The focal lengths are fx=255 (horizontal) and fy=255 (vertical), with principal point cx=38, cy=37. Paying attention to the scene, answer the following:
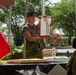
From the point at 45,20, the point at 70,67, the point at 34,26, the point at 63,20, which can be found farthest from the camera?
the point at 63,20

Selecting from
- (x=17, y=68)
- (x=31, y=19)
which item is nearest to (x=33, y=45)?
(x=31, y=19)

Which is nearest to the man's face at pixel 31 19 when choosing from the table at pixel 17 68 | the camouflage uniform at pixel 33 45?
the camouflage uniform at pixel 33 45

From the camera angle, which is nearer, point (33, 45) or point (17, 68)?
point (17, 68)

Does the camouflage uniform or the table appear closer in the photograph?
the table

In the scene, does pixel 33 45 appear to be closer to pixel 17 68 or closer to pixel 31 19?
pixel 31 19

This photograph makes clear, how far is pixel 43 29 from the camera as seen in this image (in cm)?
278

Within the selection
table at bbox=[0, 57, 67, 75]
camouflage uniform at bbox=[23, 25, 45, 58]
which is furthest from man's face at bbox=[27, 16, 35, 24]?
table at bbox=[0, 57, 67, 75]

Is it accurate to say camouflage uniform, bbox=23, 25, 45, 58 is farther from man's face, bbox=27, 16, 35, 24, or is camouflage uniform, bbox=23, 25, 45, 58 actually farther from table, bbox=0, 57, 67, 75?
table, bbox=0, 57, 67, 75

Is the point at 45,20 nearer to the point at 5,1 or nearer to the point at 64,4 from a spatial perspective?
the point at 5,1

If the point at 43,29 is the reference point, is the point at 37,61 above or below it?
below

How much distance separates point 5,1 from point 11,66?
819 millimetres

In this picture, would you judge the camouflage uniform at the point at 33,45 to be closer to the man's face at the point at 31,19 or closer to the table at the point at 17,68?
the man's face at the point at 31,19

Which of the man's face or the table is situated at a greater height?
the man's face

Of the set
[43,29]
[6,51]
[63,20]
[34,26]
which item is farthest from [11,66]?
[63,20]
